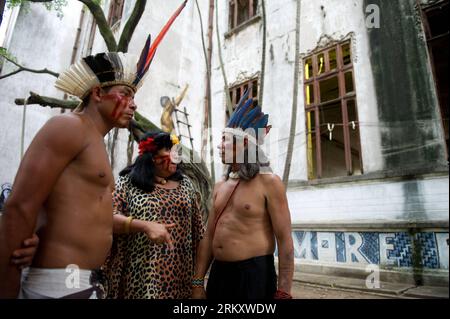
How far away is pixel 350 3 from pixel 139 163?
6920 mm

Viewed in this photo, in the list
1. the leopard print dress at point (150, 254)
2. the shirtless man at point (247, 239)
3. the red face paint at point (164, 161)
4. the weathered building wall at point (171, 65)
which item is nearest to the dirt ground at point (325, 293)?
the shirtless man at point (247, 239)

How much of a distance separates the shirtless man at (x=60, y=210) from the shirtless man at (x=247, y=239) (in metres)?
0.98

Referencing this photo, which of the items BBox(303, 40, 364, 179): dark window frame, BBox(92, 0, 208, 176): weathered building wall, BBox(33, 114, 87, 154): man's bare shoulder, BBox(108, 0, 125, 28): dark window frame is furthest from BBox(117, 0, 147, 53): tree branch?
BBox(108, 0, 125, 28): dark window frame

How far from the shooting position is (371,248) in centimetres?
516

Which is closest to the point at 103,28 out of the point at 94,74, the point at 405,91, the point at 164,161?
the point at 164,161

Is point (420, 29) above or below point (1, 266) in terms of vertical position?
above

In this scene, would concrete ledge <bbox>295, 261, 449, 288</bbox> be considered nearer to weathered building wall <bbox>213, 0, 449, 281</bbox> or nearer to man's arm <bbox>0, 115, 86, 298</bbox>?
weathered building wall <bbox>213, 0, 449, 281</bbox>

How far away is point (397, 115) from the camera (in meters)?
A: 5.50

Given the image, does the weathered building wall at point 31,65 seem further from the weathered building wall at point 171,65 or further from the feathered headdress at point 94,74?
the feathered headdress at point 94,74

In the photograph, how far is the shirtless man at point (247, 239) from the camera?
2.01m

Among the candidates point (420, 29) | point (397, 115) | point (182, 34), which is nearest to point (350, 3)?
point (420, 29)

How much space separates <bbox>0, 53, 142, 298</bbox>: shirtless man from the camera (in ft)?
3.85

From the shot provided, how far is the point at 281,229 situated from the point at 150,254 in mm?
1027

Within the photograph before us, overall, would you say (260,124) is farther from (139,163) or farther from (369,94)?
(369,94)
